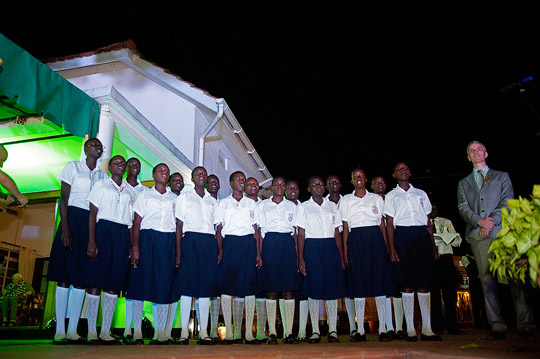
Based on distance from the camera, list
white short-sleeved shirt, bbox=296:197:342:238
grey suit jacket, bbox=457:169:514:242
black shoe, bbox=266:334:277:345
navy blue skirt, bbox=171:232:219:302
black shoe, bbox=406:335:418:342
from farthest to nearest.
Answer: white short-sleeved shirt, bbox=296:197:342:238, navy blue skirt, bbox=171:232:219:302, grey suit jacket, bbox=457:169:514:242, black shoe, bbox=266:334:277:345, black shoe, bbox=406:335:418:342

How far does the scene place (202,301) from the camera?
5148 millimetres

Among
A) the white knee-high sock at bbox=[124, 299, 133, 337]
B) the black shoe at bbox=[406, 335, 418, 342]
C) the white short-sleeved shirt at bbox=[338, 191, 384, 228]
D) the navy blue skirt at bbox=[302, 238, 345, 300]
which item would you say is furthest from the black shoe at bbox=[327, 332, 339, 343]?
the white knee-high sock at bbox=[124, 299, 133, 337]

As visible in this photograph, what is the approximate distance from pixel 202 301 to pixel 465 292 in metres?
9.88

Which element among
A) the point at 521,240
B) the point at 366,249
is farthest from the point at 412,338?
the point at 521,240

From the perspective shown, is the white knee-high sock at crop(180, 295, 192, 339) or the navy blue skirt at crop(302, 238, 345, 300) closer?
the white knee-high sock at crop(180, 295, 192, 339)

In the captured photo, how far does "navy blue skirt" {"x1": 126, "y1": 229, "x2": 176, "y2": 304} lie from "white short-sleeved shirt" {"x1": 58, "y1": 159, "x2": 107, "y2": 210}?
32.4 inches

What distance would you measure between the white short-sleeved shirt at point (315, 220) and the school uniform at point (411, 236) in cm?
76

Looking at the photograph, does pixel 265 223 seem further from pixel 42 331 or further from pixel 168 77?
pixel 168 77

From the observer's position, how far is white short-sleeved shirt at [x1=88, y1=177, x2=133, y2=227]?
4.86 meters

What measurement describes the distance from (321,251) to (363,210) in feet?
2.57

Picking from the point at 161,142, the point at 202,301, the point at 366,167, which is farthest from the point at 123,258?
the point at 366,167

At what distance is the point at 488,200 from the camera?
16.4 ft

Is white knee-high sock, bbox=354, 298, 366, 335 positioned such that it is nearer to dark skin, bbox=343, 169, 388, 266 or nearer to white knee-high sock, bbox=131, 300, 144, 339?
dark skin, bbox=343, 169, 388, 266

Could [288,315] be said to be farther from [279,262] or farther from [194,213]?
[194,213]
